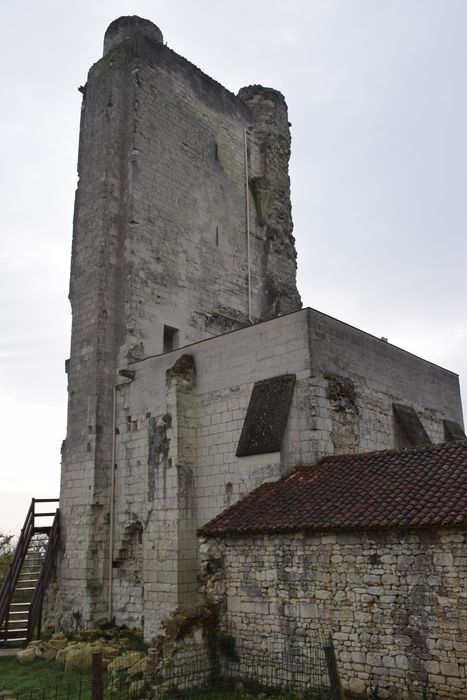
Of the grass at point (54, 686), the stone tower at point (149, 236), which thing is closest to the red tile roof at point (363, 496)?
the grass at point (54, 686)

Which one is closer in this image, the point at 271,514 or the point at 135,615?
the point at 271,514

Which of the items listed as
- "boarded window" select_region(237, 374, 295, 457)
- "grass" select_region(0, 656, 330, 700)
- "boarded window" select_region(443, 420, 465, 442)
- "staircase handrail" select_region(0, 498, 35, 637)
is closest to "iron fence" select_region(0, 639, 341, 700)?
"grass" select_region(0, 656, 330, 700)

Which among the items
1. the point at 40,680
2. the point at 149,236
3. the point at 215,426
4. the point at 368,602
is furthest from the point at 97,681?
the point at 149,236

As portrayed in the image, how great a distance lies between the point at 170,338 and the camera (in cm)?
1775

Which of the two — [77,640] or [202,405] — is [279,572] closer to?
[202,405]

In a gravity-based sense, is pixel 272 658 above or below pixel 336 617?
below

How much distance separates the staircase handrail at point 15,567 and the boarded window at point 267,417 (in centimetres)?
648

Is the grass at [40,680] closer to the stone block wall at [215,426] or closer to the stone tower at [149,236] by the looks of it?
the stone block wall at [215,426]

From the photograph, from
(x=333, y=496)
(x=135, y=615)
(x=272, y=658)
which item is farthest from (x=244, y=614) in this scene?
(x=135, y=615)

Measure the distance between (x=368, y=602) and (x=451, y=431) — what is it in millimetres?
9755

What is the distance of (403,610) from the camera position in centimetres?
834

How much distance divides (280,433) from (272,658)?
4.04 metres

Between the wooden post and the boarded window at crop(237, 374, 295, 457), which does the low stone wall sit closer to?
the boarded window at crop(237, 374, 295, 457)

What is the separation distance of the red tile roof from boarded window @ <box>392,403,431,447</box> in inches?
139
